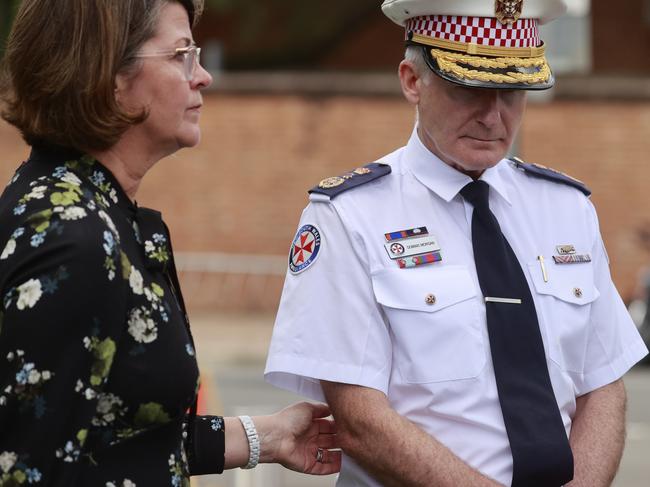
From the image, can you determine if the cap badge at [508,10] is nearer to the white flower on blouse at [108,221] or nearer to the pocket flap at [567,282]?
Result: the pocket flap at [567,282]

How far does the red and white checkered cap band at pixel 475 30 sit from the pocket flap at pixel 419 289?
56cm

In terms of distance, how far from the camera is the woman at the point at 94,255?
7.38 ft

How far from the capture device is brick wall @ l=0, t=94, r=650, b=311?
16.9m

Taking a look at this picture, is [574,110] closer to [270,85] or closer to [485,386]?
[270,85]

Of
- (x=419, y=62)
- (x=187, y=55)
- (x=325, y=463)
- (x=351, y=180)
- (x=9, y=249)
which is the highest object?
(x=187, y=55)

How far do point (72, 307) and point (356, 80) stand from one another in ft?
49.9

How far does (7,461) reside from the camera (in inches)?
88.8

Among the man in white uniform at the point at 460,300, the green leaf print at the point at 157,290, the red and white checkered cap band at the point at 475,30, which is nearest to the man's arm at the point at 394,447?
the man in white uniform at the point at 460,300

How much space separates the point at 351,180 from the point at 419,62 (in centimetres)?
33

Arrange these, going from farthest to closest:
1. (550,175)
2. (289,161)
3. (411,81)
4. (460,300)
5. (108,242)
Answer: (289,161), (550,175), (411,81), (460,300), (108,242)

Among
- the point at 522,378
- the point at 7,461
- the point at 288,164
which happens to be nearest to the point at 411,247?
the point at 522,378

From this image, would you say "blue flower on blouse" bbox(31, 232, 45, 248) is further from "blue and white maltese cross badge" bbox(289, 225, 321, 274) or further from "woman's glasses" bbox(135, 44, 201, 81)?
"blue and white maltese cross badge" bbox(289, 225, 321, 274)

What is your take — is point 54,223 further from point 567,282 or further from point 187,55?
point 567,282

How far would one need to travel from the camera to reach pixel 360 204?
2973 millimetres
